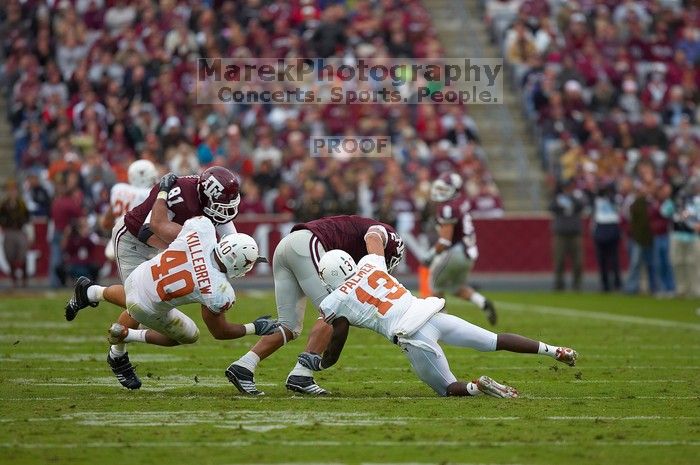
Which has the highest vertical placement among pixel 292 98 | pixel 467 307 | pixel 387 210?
pixel 292 98

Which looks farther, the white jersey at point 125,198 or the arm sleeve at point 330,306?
the white jersey at point 125,198

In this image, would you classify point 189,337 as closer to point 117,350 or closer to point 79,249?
point 117,350

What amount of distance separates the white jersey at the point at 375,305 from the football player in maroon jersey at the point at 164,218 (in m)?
1.13

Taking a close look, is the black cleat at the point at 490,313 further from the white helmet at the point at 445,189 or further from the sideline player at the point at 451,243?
the white helmet at the point at 445,189

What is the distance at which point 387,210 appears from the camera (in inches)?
815

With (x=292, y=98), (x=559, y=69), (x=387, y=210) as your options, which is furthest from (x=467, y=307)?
(x=559, y=69)

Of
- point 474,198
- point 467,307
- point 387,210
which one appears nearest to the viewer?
point 467,307

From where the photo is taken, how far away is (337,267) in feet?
27.7

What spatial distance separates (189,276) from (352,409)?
1.32 meters

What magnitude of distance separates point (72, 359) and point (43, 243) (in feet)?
35.2

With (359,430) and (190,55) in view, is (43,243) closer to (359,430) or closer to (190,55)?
(190,55)

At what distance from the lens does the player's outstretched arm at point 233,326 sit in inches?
341

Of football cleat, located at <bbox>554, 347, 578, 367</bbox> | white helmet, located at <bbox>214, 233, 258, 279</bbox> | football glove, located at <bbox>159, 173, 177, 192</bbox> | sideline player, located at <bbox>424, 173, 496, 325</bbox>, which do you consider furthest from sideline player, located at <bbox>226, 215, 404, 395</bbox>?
sideline player, located at <bbox>424, 173, 496, 325</bbox>

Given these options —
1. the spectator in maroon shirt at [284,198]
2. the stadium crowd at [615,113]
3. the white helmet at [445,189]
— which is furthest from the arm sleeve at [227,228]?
the spectator in maroon shirt at [284,198]
